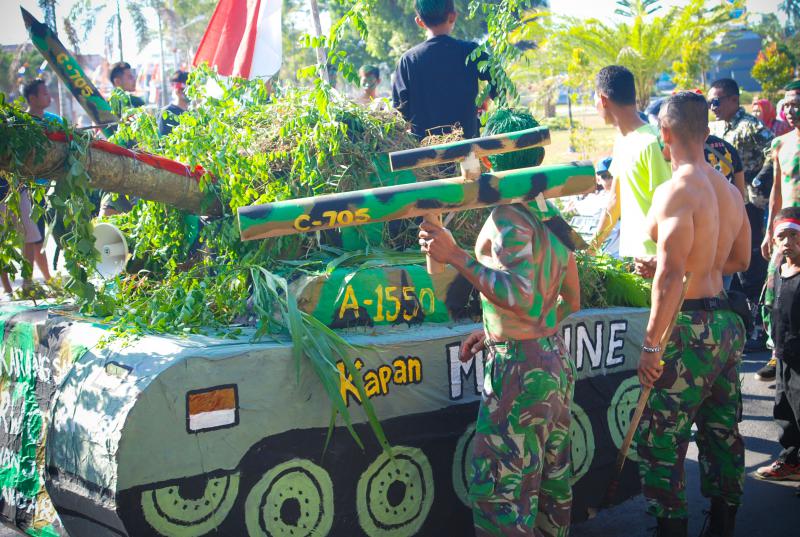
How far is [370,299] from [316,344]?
0.43 m

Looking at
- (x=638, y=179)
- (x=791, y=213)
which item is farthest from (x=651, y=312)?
(x=791, y=213)

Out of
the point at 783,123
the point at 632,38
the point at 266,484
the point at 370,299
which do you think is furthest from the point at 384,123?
the point at 632,38

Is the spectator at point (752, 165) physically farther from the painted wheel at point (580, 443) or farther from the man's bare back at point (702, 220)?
the painted wheel at point (580, 443)

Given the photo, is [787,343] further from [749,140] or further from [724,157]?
[749,140]

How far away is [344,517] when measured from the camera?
3500 millimetres

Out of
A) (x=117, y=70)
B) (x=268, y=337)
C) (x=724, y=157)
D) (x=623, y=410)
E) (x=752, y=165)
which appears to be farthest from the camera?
(x=117, y=70)

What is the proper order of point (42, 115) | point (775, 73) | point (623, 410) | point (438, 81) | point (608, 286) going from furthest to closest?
point (775, 73) < point (42, 115) < point (438, 81) < point (608, 286) < point (623, 410)

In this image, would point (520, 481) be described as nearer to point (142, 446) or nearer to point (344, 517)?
point (344, 517)

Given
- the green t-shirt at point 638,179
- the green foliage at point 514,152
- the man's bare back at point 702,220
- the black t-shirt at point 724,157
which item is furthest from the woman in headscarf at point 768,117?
the green foliage at point 514,152

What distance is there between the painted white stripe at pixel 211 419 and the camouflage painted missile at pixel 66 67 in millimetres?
2610

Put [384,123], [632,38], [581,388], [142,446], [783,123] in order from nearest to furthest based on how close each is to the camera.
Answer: [142,446] → [581,388] → [384,123] → [783,123] → [632,38]

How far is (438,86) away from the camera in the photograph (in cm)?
497

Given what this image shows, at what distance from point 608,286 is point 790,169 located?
2.64 m

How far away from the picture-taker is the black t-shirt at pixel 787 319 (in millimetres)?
4789
